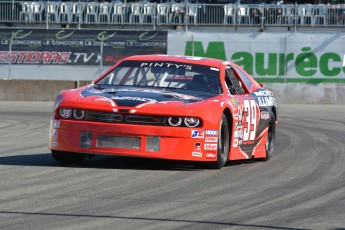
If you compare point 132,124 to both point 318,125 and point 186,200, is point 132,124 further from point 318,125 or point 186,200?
point 318,125

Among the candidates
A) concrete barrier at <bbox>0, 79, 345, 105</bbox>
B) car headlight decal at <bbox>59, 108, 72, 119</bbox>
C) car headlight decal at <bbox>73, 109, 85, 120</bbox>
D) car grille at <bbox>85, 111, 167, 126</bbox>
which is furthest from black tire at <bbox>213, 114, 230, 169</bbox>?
concrete barrier at <bbox>0, 79, 345, 105</bbox>

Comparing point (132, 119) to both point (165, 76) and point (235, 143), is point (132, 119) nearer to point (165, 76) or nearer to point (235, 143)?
point (165, 76)

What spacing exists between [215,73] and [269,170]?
53.5 inches

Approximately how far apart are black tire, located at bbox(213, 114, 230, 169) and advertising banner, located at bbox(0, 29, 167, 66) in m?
21.8

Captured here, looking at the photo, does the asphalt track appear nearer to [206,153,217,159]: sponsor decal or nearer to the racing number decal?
[206,153,217,159]: sponsor decal

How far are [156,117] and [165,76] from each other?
4.54ft

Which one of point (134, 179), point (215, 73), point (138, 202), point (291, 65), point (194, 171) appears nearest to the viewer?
point (138, 202)

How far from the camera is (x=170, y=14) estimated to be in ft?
117

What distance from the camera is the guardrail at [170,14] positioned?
35.7 meters

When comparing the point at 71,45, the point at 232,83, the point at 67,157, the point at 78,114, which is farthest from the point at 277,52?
the point at 78,114

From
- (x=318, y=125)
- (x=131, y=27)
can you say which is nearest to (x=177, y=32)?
(x=131, y=27)

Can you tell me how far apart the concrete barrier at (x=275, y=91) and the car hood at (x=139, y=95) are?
18681mm

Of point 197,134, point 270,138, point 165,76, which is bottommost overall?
point 270,138

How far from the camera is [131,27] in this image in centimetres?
3619
